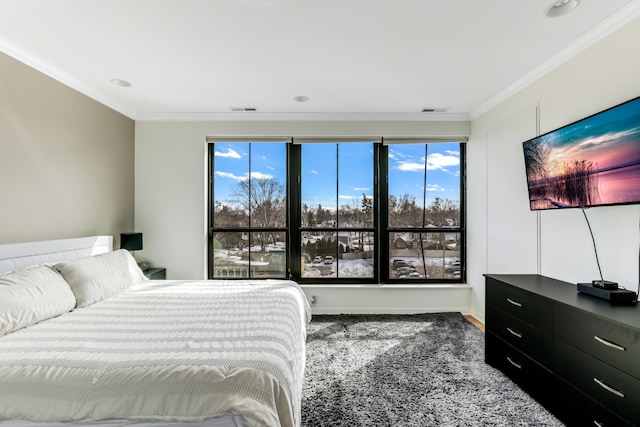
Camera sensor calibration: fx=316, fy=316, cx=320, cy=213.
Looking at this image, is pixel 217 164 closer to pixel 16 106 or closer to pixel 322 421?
pixel 16 106

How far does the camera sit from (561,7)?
6.44ft

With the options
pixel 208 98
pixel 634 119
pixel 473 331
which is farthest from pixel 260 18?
pixel 473 331

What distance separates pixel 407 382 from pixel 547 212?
6.16 ft

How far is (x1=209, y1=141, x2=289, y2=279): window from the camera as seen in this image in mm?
4230

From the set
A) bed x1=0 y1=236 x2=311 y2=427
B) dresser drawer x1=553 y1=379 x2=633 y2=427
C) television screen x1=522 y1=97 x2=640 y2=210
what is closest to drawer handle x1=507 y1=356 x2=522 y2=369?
dresser drawer x1=553 y1=379 x2=633 y2=427

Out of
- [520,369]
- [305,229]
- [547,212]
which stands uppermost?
[547,212]

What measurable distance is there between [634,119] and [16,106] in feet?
14.0

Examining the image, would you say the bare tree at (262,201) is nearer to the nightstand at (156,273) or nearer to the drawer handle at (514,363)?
the nightstand at (156,273)

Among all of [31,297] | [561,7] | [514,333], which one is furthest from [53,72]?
[514,333]

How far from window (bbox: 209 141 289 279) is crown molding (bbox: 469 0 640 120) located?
2637 mm

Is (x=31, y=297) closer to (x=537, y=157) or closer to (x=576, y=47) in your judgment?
(x=537, y=157)

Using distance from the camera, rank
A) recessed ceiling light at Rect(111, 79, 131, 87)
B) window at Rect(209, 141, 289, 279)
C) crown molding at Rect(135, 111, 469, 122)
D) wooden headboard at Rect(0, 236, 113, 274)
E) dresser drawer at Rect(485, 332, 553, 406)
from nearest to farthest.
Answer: dresser drawer at Rect(485, 332, 553, 406)
wooden headboard at Rect(0, 236, 113, 274)
recessed ceiling light at Rect(111, 79, 131, 87)
crown molding at Rect(135, 111, 469, 122)
window at Rect(209, 141, 289, 279)

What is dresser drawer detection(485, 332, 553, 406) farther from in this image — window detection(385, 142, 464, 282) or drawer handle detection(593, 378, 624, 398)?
window detection(385, 142, 464, 282)

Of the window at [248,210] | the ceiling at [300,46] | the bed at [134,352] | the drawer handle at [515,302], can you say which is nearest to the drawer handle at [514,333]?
the drawer handle at [515,302]
